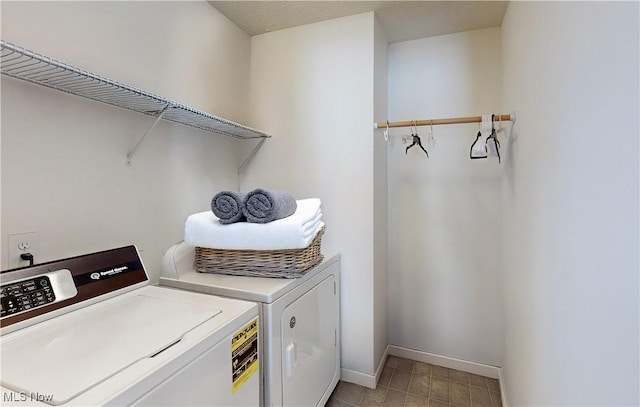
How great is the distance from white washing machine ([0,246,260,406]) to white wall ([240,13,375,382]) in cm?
103

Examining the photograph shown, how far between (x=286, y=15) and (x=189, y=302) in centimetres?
185

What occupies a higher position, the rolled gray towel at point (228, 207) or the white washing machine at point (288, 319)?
the rolled gray towel at point (228, 207)

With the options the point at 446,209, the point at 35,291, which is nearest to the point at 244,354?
the point at 35,291

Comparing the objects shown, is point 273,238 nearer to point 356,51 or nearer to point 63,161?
point 63,161

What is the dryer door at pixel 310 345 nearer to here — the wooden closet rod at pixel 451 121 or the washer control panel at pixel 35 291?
the washer control panel at pixel 35 291

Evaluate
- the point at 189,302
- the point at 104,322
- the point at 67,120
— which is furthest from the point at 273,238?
the point at 67,120

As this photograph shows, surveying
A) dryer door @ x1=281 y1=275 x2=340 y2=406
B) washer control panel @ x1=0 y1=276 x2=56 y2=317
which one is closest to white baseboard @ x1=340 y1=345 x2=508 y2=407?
dryer door @ x1=281 y1=275 x2=340 y2=406

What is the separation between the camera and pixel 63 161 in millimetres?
1229

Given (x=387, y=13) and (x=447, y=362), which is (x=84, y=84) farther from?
(x=447, y=362)

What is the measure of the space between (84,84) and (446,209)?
2.19 m

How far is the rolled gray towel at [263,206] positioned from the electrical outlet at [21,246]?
2.51ft

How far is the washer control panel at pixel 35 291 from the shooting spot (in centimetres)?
94

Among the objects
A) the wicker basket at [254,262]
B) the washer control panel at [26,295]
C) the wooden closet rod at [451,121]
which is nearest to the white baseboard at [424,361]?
the wicker basket at [254,262]

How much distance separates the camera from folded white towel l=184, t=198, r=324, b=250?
142 centimetres
